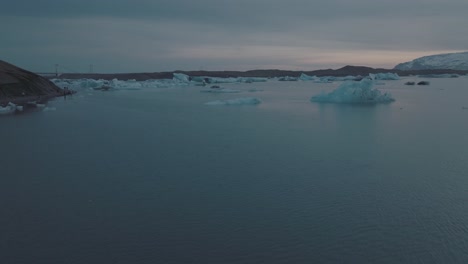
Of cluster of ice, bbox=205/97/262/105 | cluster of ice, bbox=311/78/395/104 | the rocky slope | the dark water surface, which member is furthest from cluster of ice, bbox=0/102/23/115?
cluster of ice, bbox=311/78/395/104

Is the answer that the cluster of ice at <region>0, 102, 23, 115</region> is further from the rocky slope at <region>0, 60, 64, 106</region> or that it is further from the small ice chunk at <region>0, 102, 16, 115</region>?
the rocky slope at <region>0, 60, 64, 106</region>

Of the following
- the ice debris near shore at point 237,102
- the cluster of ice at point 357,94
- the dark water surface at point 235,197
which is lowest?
the dark water surface at point 235,197

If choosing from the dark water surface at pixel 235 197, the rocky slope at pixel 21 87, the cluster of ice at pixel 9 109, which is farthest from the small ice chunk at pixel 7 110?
the dark water surface at pixel 235 197

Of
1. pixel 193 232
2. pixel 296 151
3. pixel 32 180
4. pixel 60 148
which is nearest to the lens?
pixel 193 232

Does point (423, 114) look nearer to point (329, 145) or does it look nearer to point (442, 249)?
point (329, 145)

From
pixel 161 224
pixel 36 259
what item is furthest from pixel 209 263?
pixel 36 259

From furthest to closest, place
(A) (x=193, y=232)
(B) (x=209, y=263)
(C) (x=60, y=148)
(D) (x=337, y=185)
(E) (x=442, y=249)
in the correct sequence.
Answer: (C) (x=60, y=148) < (D) (x=337, y=185) < (A) (x=193, y=232) < (E) (x=442, y=249) < (B) (x=209, y=263)

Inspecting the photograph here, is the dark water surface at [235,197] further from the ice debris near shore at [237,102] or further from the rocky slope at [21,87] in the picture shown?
the rocky slope at [21,87]

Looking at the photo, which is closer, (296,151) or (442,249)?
(442,249)
